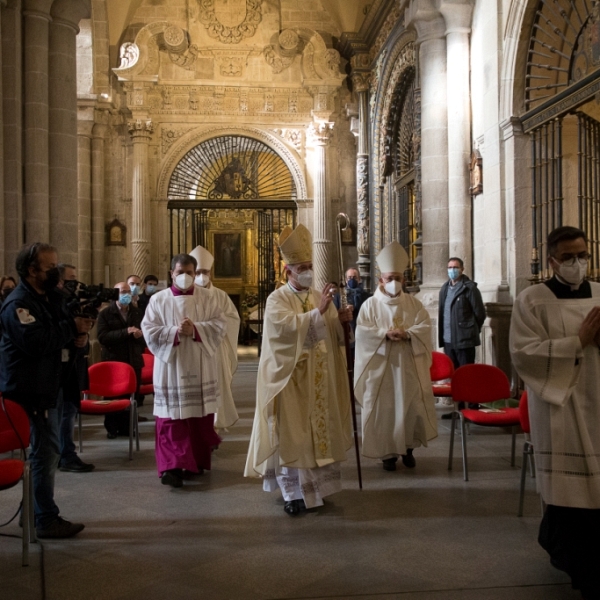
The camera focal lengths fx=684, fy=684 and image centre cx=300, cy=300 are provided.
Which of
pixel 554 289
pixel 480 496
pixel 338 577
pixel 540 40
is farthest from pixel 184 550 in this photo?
pixel 540 40

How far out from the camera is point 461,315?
7.37 meters

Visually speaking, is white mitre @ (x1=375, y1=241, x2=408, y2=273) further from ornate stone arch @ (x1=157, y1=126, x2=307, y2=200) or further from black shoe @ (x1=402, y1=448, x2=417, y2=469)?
ornate stone arch @ (x1=157, y1=126, x2=307, y2=200)

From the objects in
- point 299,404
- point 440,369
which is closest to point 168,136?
A: point 440,369

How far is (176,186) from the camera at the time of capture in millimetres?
15008

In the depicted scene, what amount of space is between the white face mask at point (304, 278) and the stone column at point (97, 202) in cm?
1037

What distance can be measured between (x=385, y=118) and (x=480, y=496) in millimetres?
9673

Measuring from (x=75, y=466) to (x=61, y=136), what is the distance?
489 cm

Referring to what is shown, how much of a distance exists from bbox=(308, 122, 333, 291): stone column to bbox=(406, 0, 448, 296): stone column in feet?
17.2

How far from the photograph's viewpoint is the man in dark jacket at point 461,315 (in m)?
7.34

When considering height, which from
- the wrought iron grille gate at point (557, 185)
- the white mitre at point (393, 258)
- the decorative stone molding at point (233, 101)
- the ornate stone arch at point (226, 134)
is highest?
the decorative stone molding at point (233, 101)

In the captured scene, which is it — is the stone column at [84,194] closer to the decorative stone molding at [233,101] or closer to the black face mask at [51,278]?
the decorative stone molding at [233,101]

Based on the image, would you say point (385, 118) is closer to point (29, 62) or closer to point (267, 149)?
point (267, 149)

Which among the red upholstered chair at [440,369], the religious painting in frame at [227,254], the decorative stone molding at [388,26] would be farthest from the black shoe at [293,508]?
the religious painting in frame at [227,254]

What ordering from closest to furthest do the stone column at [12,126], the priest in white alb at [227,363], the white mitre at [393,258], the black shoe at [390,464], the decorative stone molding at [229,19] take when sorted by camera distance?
the black shoe at [390,464] → the white mitre at [393,258] → the priest in white alb at [227,363] → the stone column at [12,126] → the decorative stone molding at [229,19]
